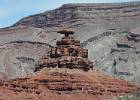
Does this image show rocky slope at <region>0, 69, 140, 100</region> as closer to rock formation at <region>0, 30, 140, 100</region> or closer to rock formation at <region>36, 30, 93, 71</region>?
rock formation at <region>0, 30, 140, 100</region>

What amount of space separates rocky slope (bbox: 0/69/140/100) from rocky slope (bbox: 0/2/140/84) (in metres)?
76.6

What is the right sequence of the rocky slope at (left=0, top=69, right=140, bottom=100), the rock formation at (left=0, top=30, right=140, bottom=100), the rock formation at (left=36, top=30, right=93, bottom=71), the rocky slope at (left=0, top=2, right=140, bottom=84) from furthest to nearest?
1. the rocky slope at (left=0, top=2, right=140, bottom=84)
2. the rock formation at (left=36, top=30, right=93, bottom=71)
3. the rock formation at (left=0, top=30, right=140, bottom=100)
4. the rocky slope at (left=0, top=69, right=140, bottom=100)

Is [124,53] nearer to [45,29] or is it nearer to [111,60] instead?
[111,60]

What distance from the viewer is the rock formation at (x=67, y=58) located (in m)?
83.1

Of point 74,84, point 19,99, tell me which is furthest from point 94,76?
point 19,99

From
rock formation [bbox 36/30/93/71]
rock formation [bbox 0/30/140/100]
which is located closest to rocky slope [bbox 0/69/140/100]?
rock formation [bbox 0/30/140/100]

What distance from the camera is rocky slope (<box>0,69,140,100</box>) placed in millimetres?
76625

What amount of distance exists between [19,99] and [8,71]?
3052 inches

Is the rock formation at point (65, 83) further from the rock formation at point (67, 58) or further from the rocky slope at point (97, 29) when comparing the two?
the rocky slope at point (97, 29)

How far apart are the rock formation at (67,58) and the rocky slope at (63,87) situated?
6.03 feet

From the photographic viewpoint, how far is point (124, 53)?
162750 mm

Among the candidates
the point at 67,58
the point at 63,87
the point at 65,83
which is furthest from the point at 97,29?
the point at 63,87

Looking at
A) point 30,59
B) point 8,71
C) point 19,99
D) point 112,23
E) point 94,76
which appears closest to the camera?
point 19,99

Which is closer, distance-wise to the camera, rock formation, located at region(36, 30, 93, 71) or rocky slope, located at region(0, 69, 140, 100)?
rocky slope, located at region(0, 69, 140, 100)
